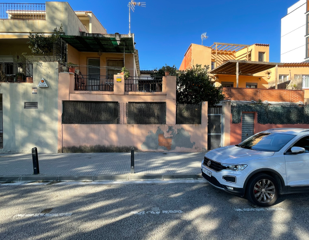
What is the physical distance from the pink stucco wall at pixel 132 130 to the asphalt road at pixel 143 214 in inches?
177

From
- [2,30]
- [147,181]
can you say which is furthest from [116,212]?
[2,30]

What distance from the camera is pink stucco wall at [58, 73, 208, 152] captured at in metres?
9.48

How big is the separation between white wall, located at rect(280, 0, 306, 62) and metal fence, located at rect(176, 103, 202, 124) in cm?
3434

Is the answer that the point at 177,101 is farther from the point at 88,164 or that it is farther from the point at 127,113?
the point at 88,164

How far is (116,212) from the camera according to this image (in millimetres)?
3773

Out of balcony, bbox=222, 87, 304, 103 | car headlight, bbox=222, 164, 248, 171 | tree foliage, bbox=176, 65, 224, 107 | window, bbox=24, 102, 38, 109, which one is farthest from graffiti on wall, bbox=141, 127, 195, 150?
window, bbox=24, 102, 38, 109

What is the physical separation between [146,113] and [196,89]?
121 inches

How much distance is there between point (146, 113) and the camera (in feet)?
31.9

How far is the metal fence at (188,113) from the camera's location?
32.1 feet

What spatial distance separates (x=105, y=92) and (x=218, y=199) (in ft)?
24.5

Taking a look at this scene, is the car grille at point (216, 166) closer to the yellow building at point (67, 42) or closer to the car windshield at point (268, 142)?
the car windshield at point (268, 142)

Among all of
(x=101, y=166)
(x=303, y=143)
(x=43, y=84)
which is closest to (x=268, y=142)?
(x=303, y=143)

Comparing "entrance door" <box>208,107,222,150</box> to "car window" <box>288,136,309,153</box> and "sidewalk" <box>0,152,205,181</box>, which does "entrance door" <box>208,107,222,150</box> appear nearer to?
"sidewalk" <box>0,152,205,181</box>

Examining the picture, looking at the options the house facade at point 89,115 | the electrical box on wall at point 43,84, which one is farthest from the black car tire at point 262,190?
the electrical box on wall at point 43,84
